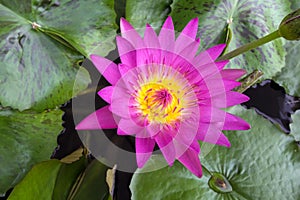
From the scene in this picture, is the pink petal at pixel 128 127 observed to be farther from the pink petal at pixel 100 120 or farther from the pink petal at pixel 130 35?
the pink petal at pixel 130 35

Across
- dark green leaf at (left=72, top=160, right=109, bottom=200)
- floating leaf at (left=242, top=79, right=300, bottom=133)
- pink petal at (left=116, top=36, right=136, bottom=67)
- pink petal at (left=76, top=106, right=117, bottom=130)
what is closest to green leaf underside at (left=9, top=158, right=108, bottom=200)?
dark green leaf at (left=72, top=160, right=109, bottom=200)

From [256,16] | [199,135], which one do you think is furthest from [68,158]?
[256,16]

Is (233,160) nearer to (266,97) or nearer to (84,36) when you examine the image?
(266,97)

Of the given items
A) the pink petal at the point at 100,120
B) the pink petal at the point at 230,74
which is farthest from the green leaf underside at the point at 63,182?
the pink petal at the point at 230,74

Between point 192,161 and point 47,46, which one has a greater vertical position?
point 47,46

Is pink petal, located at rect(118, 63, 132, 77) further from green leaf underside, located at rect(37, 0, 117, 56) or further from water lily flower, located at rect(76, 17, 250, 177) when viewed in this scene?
green leaf underside, located at rect(37, 0, 117, 56)

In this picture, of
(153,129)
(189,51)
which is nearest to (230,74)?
(189,51)

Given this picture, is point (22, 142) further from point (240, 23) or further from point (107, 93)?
point (240, 23)
